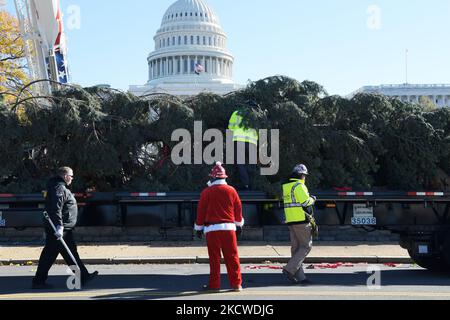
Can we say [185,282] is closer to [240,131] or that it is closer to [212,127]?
[240,131]

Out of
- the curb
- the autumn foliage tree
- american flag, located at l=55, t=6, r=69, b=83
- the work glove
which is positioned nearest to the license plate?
the curb

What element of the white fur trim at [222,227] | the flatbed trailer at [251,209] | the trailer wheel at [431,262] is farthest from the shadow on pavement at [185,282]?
the flatbed trailer at [251,209]

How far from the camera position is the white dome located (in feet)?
336

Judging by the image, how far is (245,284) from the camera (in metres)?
8.29

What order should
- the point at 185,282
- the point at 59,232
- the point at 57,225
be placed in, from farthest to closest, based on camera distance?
the point at 185,282, the point at 57,225, the point at 59,232

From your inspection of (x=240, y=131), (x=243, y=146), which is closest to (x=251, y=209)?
(x=243, y=146)

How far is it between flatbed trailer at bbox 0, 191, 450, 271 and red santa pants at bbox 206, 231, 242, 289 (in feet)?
12.2

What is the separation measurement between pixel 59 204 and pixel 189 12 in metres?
98.3

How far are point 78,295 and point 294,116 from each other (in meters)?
7.69

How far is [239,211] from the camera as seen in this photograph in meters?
7.65

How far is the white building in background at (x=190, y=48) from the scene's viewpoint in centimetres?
9850

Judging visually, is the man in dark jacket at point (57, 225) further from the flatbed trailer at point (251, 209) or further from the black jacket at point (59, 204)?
the flatbed trailer at point (251, 209)

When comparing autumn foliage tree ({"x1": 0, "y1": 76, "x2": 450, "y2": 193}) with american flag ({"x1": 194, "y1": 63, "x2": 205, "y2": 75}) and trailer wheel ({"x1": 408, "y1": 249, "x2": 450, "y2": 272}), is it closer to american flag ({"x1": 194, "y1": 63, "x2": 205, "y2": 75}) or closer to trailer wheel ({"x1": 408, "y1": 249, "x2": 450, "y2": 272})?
trailer wheel ({"x1": 408, "y1": 249, "x2": 450, "y2": 272})
